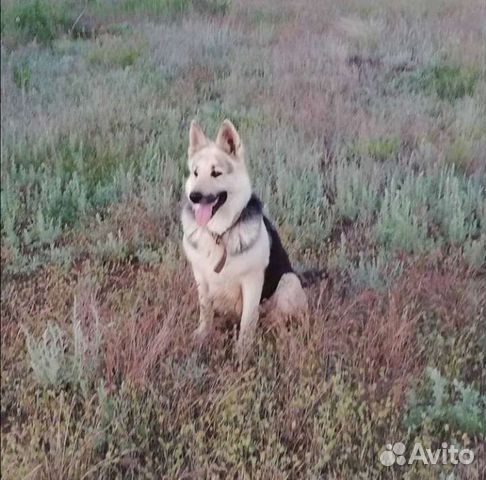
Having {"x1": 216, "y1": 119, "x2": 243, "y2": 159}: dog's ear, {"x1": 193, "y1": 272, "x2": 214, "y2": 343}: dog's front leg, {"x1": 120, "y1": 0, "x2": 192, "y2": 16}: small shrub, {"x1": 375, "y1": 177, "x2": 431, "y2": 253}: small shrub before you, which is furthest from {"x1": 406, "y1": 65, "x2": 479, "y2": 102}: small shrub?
{"x1": 193, "y1": 272, "x2": 214, "y2": 343}: dog's front leg

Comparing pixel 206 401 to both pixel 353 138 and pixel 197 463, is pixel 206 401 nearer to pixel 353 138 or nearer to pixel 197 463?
pixel 197 463

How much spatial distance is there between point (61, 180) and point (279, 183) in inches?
19.8

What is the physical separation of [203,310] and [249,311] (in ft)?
0.34

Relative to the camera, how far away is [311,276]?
2008mm

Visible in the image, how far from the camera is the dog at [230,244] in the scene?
1.91 m

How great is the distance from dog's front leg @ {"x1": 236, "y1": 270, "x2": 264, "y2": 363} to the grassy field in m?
0.03

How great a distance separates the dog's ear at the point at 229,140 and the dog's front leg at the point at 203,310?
287 millimetres

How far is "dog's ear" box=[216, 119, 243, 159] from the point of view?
75.5 inches

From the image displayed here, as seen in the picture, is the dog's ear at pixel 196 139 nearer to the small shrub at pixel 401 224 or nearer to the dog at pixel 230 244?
the dog at pixel 230 244

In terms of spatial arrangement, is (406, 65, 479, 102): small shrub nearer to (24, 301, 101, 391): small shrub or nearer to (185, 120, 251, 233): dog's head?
(185, 120, 251, 233): dog's head

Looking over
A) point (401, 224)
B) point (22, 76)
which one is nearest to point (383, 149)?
point (401, 224)

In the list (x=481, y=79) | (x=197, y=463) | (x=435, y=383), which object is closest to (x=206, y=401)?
(x=197, y=463)


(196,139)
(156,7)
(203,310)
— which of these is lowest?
(203,310)

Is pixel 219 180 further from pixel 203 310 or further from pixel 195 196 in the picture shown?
pixel 203 310
